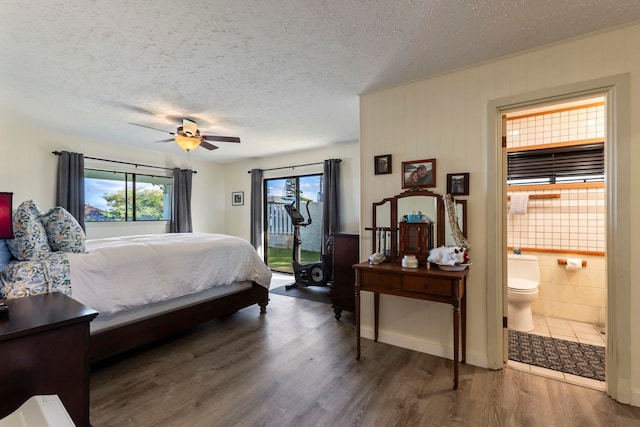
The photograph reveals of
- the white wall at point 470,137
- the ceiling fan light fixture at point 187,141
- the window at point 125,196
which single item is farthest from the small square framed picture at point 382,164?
the window at point 125,196

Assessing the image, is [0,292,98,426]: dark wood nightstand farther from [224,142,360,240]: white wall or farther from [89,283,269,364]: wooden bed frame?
[224,142,360,240]: white wall

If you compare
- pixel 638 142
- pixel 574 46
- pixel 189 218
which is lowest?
pixel 189 218

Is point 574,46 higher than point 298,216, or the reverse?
point 574,46

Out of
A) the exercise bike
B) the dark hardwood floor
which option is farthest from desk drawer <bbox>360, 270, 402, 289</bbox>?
the exercise bike

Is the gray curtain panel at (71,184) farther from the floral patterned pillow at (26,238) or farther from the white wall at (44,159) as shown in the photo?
the floral patterned pillow at (26,238)

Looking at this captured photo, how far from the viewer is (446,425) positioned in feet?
5.41

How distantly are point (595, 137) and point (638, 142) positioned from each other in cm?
148

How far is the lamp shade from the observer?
1.46m

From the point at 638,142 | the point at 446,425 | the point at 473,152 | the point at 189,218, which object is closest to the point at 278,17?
the point at 473,152

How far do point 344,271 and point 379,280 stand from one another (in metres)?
0.97

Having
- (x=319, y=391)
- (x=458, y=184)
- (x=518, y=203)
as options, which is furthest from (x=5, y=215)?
(x=518, y=203)

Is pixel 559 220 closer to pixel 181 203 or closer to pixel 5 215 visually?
pixel 5 215

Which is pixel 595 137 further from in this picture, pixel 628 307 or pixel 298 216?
pixel 298 216

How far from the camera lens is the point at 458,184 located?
239cm
